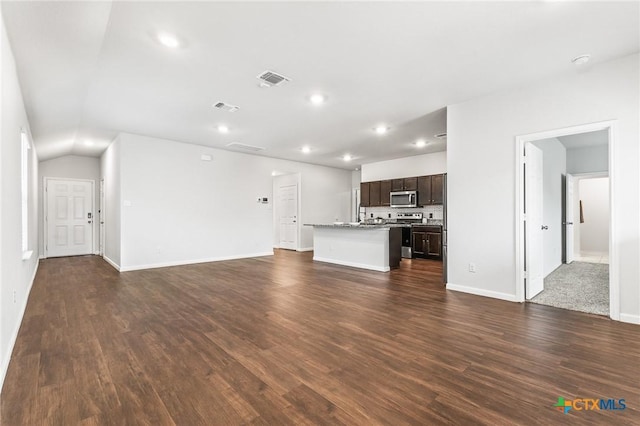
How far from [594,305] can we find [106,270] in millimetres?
8045

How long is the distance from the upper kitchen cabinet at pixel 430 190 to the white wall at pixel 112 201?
22.8 feet

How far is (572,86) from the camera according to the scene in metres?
3.31

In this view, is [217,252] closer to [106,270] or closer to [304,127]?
[106,270]

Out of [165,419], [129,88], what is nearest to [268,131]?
[129,88]

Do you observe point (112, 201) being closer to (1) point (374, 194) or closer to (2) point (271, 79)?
(2) point (271, 79)

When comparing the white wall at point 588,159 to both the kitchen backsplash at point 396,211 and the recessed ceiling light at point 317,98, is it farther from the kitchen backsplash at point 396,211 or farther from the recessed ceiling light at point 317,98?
the recessed ceiling light at point 317,98

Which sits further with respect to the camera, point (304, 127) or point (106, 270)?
point (106, 270)

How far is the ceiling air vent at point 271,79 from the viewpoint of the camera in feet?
10.9

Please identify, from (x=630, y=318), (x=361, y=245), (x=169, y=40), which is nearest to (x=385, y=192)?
(x=361, y=245)

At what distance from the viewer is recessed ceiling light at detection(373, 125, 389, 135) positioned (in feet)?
17.8

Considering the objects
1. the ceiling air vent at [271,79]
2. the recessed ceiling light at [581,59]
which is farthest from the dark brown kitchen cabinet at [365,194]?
the recessed ceiling light at [581,59]

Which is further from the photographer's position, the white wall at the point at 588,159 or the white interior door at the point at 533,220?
the white wall at the point at 588,159

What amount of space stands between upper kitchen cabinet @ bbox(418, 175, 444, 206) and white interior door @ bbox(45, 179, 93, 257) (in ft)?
30.2

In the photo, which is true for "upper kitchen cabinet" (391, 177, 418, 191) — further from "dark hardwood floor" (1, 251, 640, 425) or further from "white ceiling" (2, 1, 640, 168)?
"dark hardwood floor" (1, 251, 640, 425)
